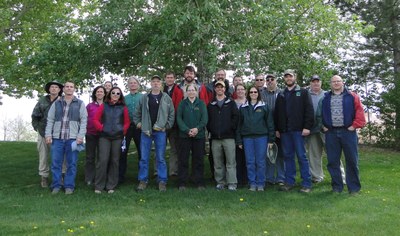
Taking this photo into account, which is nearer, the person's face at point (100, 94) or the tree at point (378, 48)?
the person's face at point (100, 94)

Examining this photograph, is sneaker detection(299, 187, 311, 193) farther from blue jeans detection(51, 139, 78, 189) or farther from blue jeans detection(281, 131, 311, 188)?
blue jeans detection(51, 139, 78, 189)

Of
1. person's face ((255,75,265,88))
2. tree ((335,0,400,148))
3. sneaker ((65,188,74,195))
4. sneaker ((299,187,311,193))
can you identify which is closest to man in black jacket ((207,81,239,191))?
person's face ((255,75,265,88))

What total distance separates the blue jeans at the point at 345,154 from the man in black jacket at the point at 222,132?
178cm

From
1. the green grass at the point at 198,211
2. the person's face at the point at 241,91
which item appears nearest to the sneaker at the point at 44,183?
the green grass at the point at 198,211

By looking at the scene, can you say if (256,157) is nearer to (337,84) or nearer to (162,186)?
(162,186)

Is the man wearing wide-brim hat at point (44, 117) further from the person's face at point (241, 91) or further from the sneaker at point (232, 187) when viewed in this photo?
the sneaker at point (232, 187)

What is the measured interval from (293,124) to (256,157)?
3.04 ft

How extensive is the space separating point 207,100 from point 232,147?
1160 mm

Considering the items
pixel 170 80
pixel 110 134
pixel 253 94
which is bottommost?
pixel 110 134

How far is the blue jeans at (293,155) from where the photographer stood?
7.34 metres

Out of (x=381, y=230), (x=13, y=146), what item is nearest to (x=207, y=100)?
(x=381, y=230)

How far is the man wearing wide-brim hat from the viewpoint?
7936 mm

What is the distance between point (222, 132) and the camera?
7469mm

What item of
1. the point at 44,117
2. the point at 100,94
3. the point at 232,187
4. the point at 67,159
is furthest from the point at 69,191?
the point at 232,187
